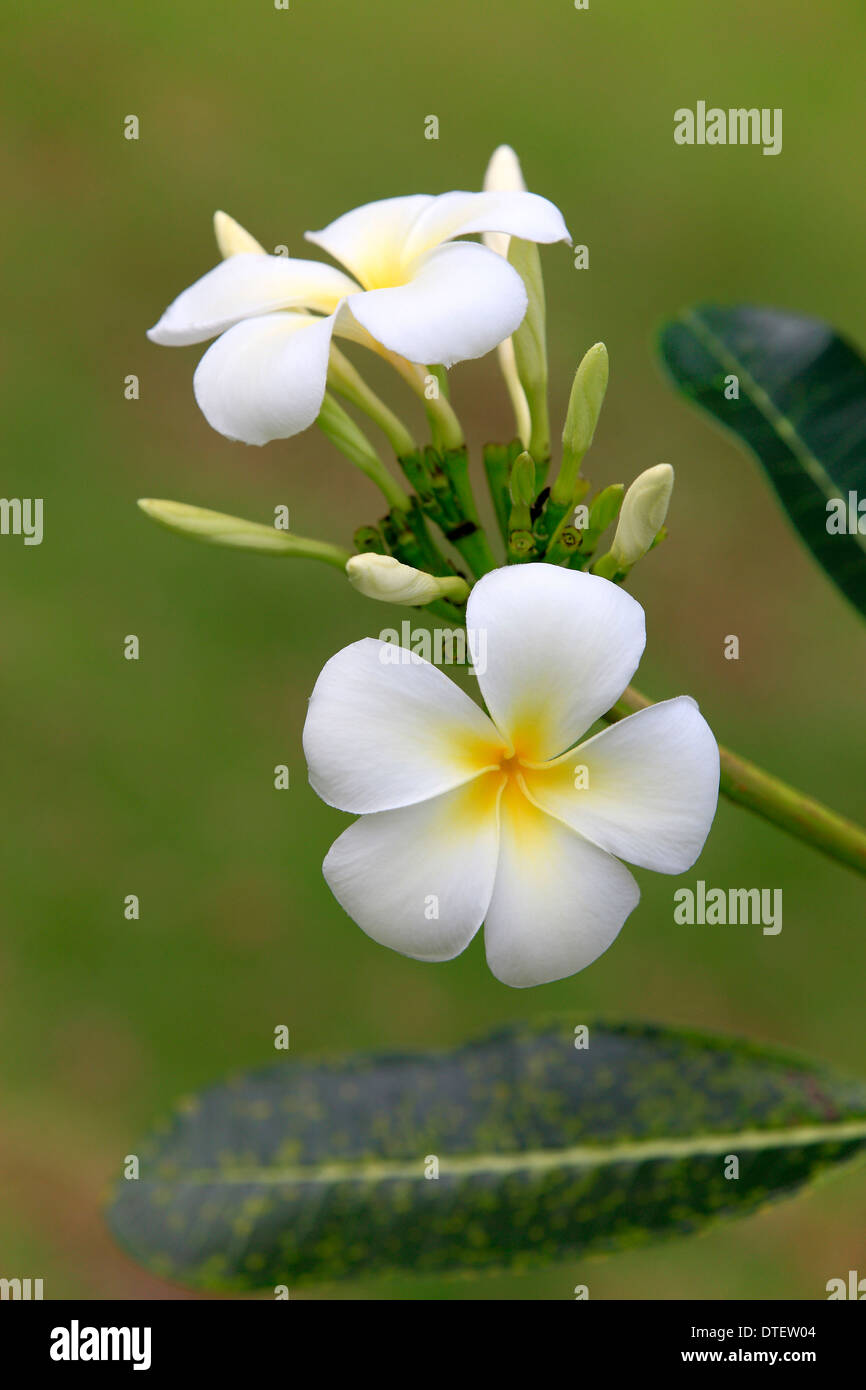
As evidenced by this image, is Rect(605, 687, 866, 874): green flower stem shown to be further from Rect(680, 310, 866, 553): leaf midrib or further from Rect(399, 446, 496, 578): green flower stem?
Rect(680, 310, 866, 553): leaf midrib

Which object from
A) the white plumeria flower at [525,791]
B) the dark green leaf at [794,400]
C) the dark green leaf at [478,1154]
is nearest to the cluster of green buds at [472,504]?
the white plumeria flower at [525,791]

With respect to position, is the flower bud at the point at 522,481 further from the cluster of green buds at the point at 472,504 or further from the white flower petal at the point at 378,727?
the white flower petal at the point at 378,727

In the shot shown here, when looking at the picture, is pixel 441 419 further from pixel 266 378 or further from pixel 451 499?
pixel 266 378

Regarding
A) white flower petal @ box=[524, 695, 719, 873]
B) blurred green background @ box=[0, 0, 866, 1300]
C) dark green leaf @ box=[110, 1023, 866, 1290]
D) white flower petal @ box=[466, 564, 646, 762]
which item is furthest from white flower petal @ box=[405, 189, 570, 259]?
blurred green background @ box=[0, 0, 866, 1300]

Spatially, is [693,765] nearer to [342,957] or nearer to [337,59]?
[342,957]

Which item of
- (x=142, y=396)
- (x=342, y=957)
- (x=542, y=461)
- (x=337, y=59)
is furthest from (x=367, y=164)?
(x=542, y=461)

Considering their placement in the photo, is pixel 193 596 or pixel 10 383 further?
pixel 10 383
